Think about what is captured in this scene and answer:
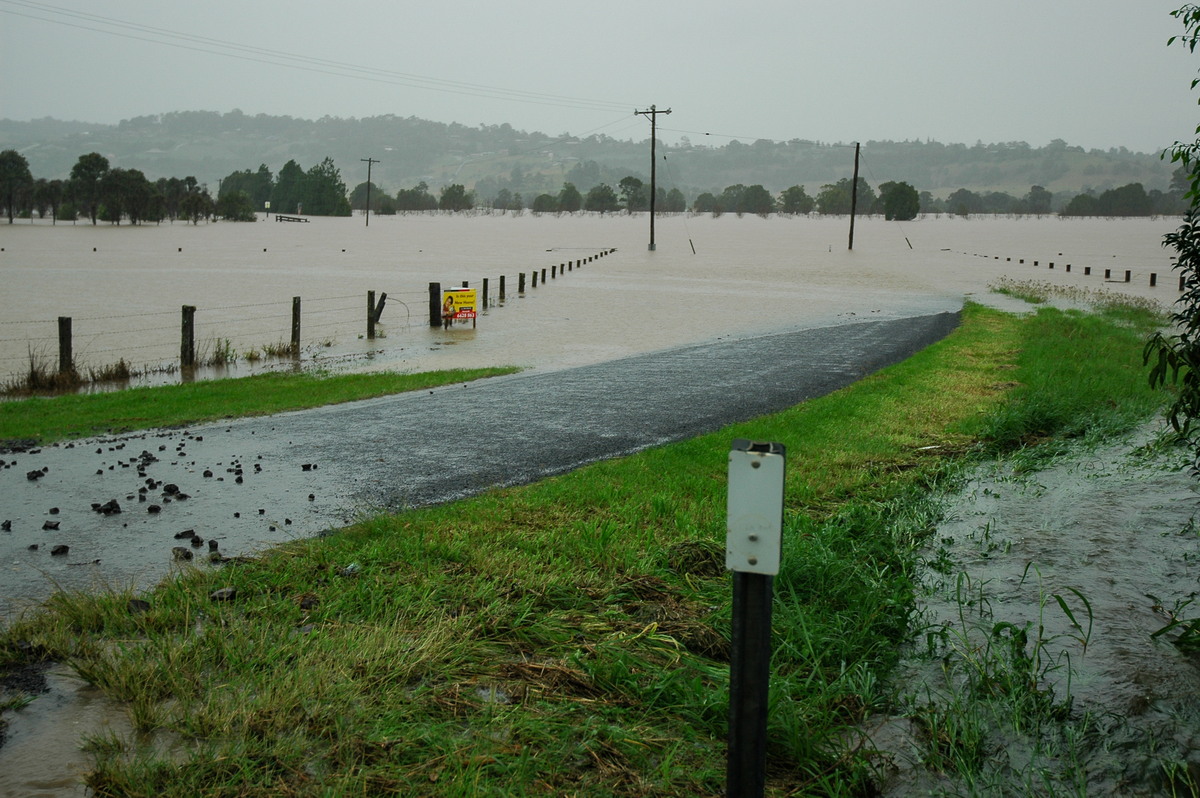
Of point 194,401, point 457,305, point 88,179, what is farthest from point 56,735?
point 88,179

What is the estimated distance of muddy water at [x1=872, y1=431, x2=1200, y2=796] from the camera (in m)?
4.44

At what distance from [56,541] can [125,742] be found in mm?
3384

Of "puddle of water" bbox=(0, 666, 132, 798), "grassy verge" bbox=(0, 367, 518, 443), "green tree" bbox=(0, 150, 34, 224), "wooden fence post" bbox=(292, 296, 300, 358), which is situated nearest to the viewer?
"puddle of water" bbox=(0, 666, 132, 798)

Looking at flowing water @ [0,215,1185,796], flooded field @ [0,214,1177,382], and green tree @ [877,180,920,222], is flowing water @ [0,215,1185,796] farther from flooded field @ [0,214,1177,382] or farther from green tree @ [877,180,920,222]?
green tree @ [877,180,920,222]

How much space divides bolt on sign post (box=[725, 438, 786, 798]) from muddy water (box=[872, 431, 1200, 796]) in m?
1.13

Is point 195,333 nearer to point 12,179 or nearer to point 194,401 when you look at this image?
point 194,401

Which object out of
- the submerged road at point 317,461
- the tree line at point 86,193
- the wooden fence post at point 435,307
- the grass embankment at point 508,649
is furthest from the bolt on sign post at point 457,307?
the tree line at point 86,193

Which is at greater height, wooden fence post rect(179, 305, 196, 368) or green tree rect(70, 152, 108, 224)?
green tree rect(70, 152, 108, 224)

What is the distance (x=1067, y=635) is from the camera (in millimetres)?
5863

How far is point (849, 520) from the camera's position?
24.3 ft

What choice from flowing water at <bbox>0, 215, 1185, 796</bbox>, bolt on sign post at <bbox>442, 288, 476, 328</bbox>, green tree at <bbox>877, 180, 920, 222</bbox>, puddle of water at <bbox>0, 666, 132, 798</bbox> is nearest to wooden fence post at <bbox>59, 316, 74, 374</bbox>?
flowing water at <bbox>0, 215, 1185, 796</bbox>

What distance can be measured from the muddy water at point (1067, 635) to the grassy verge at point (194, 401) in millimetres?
8817

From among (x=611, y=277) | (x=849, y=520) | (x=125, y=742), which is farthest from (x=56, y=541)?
(x=611, y=277)

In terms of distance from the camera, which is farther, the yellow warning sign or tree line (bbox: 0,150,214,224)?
tree line (bbox: 0,150,214,224)
